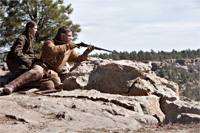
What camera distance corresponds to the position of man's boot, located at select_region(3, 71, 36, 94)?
20.2 feet

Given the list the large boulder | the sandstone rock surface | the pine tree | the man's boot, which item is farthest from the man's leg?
the pine tree

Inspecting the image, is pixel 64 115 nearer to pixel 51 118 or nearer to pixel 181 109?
pixel 51 118

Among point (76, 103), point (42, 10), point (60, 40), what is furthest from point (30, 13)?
point (76, 103)

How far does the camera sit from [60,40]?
7.00 meters

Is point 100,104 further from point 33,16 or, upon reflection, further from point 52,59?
point 33,16

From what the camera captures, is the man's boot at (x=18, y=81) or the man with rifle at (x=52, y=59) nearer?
the man's boot at (x=18, y=81)

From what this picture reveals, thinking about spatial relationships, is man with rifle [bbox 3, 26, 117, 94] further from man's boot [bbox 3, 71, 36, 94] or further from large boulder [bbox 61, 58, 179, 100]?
A: large boulder [bbox 61, 58, 179, 100]

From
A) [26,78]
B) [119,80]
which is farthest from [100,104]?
[26,78]

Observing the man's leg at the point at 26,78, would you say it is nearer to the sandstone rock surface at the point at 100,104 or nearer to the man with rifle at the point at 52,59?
the man with rifle at the point at 52,59

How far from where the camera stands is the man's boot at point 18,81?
6156 millimetres

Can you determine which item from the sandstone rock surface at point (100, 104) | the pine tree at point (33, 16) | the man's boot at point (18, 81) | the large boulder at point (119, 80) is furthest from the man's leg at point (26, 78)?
the pine tree at point (33, 16)

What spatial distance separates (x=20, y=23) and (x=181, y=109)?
60.7 feet

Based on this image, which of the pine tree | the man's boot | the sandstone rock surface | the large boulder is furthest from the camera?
the pine tree

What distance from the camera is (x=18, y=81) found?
6.35 metres
